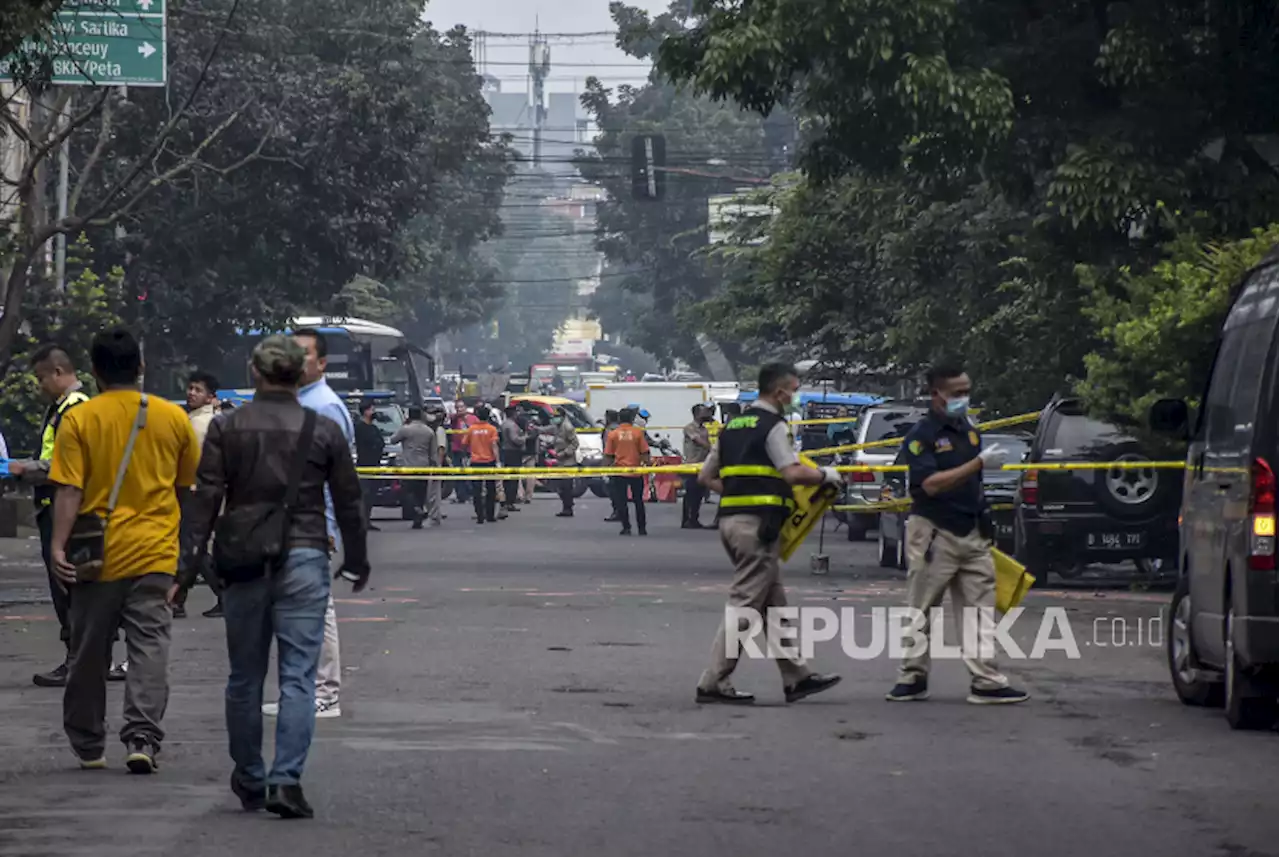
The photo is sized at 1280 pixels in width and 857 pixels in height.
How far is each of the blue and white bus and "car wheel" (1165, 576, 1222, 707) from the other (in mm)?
36323

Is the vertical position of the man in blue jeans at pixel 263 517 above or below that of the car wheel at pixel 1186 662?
above

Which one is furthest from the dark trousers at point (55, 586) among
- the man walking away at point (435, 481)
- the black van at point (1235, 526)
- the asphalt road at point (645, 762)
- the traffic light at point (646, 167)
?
the traffic light at point (646, 167)

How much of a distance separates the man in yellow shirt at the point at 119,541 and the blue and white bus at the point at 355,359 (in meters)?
38.1

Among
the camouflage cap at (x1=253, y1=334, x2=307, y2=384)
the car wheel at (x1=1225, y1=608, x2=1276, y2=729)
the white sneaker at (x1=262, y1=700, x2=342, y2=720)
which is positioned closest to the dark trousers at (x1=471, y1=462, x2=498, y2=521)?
the white sneaker at (x1=262, y1=700, x2=342, y2=720)

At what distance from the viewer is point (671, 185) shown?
89.6 meters

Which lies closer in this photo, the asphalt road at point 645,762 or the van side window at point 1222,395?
the asphalt road at point 645,762

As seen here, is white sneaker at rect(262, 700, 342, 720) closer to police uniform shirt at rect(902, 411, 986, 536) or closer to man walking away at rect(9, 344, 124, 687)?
man walking away at rect(9, 344, 124, 687)

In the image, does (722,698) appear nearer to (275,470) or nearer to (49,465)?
(49,465)

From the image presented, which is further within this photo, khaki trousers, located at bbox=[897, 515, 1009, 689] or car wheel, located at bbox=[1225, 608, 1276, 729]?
khaki trousers, located at bbox=[897, 515, 1009, 689]

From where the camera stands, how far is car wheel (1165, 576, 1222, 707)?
41.2 ft

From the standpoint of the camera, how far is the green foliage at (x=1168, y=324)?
65.2 ft

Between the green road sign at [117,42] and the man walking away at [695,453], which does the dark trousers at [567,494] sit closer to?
the man walking away at [695,453]

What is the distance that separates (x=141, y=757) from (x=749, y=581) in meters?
3.92

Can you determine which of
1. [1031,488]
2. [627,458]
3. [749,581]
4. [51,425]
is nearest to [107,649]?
[749,581]
